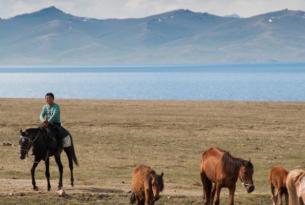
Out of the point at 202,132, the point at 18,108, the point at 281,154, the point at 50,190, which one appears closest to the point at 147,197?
the point at 50,190

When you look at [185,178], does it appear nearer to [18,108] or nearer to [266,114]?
[266,114]

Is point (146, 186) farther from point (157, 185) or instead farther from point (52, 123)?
point (52, 123)

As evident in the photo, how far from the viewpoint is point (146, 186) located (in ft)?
42.8

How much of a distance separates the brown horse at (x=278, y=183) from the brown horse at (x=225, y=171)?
1336 millimetres

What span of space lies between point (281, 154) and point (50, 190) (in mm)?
12295

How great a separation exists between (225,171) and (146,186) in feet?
6.80

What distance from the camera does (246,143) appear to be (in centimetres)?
3119

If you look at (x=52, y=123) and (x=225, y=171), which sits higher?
(x=52, y=123)

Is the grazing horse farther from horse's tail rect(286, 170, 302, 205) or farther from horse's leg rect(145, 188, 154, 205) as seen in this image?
horse's leg rect(145, 188, 154, 205)

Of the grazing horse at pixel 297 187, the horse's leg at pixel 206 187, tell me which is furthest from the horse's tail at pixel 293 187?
the horse's leg at pixel 206 187

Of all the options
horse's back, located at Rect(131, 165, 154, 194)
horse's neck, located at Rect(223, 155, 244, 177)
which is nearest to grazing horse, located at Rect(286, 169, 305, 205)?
horse's back, located at Rect(131, 165, 154, 194)

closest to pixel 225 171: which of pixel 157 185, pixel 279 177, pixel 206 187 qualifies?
pixel 206 187

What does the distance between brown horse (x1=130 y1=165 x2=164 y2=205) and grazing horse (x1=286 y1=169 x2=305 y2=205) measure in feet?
13.5

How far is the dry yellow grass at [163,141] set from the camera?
2088cm
